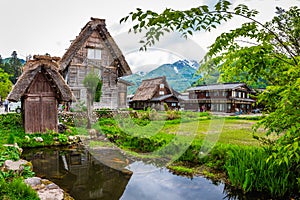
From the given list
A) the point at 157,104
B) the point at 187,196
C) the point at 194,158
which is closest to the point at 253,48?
the point at 187,196

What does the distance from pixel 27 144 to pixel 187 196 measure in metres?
7.70

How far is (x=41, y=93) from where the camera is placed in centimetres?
1165

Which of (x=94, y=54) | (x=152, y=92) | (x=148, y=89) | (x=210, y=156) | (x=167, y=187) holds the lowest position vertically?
(x=167, y=187)

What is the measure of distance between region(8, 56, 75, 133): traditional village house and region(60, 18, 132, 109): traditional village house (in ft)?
20.4

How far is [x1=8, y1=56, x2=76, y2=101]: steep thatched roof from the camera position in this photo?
10836mm

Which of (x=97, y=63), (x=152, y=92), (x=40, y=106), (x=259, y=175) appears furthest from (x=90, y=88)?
(x=259, y=175)

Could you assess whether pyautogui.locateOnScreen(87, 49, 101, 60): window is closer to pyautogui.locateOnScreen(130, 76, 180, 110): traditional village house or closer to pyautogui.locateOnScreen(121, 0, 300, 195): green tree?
pyautogui.locateOnScreen(130, 76, 180, 110): traditional village house

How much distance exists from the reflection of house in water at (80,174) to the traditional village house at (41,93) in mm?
2941

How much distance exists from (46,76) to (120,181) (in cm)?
789

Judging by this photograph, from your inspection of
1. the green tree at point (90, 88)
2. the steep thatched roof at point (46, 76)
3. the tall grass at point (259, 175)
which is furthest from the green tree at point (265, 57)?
the green tree at point (90, 88)

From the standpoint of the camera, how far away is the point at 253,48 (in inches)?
130

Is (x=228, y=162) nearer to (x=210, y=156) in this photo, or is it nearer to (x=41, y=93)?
(x=210, y=156)

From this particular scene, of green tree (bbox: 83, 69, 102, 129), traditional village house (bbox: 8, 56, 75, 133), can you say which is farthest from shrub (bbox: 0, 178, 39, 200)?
green tree (bbox: 83, 69, 102, 129)

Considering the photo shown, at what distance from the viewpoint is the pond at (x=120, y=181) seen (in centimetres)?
500
